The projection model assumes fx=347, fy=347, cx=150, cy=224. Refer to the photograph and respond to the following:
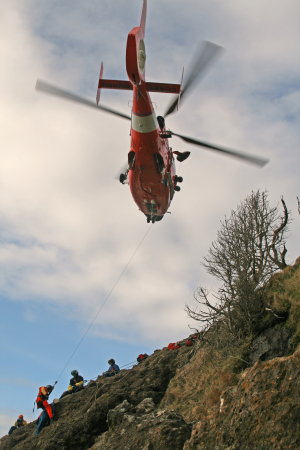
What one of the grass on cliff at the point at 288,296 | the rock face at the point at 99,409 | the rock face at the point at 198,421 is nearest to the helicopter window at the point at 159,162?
the grass on cliff at the point at 288,296

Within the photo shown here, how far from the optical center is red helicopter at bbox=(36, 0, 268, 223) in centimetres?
1277

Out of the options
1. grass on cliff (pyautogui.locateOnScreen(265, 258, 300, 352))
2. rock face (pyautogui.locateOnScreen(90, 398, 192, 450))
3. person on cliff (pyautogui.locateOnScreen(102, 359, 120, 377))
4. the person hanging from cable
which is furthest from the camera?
person on cliff (pyautogui.locateOnScreen(102, 359, 120, 377))

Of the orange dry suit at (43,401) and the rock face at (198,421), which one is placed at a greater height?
the orange dry suit at (43,401)

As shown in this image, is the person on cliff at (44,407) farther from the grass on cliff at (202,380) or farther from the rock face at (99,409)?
the grass on cliff at (202,380)

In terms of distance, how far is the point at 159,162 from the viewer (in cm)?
1493

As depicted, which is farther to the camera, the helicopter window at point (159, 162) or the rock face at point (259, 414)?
the helicopter window at point (159, 162)

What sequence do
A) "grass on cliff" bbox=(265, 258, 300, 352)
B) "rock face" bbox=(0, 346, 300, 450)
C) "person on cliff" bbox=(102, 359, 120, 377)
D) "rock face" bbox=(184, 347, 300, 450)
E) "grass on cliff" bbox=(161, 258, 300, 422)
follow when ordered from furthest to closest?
"person on cliff" bbox=(102, 359, 120, 377) → "grass on cliff" bbox=(265, 258, 300, 352) → "grass on cliff" bbox=(161, 258, 300, 422) → "rock face" bbox=(0, 346, 300, 450) → "rock face" bbox=(184, 347, 300, 450)

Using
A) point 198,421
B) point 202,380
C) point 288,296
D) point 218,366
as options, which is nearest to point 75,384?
point 202,380

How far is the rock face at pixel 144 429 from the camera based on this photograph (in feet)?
25.0

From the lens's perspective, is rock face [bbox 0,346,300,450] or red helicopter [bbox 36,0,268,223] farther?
red helicopter [bbox 36,0,268,223]

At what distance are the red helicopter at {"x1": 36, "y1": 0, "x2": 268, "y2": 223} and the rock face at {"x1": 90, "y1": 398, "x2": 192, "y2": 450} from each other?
8856 millimetres

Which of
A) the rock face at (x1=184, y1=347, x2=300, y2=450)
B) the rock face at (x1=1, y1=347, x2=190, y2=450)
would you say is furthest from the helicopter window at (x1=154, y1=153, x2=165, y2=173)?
the rock face at (x1=184, y1=347, x2=300, y2=450)

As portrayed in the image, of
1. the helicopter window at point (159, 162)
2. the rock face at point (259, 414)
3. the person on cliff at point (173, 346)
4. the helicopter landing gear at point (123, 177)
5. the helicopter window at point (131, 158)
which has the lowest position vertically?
the rock face at point (259, 414)

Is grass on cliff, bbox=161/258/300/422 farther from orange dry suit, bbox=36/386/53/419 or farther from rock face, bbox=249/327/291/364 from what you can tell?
orange dry suit, bbox=36/386/53/419
